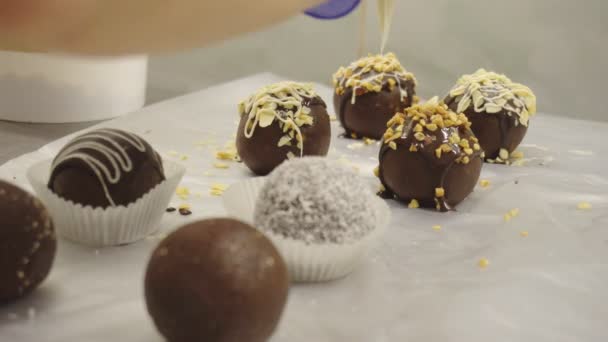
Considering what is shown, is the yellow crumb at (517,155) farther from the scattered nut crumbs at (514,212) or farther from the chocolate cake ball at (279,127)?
the chocolate cake ball at (279,127)

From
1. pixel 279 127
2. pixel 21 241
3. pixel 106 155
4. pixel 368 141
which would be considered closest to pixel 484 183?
pixel 368 141

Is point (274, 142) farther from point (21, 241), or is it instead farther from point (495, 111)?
point (21, 241)

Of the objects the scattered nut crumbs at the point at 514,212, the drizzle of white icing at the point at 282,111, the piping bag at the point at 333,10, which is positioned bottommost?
the scattered nut crumbs at the point at 514,212

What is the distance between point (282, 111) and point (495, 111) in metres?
0.59

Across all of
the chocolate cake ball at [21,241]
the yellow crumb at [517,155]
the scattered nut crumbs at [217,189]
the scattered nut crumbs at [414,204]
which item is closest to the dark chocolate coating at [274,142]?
the scattered nut crumbs at [217,189]

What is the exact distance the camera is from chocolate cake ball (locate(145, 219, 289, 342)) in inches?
39.8

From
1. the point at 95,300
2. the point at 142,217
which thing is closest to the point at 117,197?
the point at 142,217

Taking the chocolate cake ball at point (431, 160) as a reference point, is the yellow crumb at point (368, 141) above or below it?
below

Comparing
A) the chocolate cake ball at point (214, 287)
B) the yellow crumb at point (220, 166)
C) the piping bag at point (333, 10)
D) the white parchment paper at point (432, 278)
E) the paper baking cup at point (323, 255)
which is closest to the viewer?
the chocolate cake ball at point (214, 287)

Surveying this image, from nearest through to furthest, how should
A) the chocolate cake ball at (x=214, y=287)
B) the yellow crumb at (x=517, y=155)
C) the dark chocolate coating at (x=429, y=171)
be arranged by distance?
the chocolate cake ball at (x=214, y=287), the dark chocolate coating at (x=429, y=171), the yellow crumb at (x=517, y=155)

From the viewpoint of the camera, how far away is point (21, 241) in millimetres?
1097

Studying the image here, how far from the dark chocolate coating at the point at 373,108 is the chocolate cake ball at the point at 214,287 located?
1165 mm

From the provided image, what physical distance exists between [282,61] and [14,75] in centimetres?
123

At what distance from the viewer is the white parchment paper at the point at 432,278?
3.81ft
